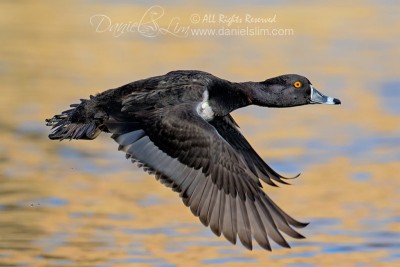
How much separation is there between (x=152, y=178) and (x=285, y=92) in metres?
3.36

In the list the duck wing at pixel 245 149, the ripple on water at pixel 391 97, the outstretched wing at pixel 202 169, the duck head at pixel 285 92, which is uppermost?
the ripple on water at pixel 391 97

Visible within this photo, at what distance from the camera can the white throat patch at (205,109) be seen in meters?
9.10

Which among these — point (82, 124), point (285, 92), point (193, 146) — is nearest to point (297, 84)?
point (285, 92)

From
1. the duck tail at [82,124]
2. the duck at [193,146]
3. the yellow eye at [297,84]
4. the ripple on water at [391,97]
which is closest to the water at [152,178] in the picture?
the ripple on water at [391,97]

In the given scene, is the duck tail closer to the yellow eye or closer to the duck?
the duck

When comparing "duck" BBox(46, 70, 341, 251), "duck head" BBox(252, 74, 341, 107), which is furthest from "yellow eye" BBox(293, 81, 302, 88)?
"duck" BBox(46, 70, 341, 251)

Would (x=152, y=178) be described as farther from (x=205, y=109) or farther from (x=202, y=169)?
(x=202, y=169)

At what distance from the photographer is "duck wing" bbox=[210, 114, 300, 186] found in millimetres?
9578

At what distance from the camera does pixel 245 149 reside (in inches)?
385

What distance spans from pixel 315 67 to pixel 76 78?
4048 millimetres

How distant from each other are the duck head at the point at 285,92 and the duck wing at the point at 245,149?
351 millimetres

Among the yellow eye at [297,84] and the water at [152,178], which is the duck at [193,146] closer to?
the yellow eye at [297,84]

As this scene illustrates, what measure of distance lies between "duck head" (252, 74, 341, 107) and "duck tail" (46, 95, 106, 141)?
155cm

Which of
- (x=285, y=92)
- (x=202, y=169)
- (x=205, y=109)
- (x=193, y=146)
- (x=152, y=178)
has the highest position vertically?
(x=152, y=178)
